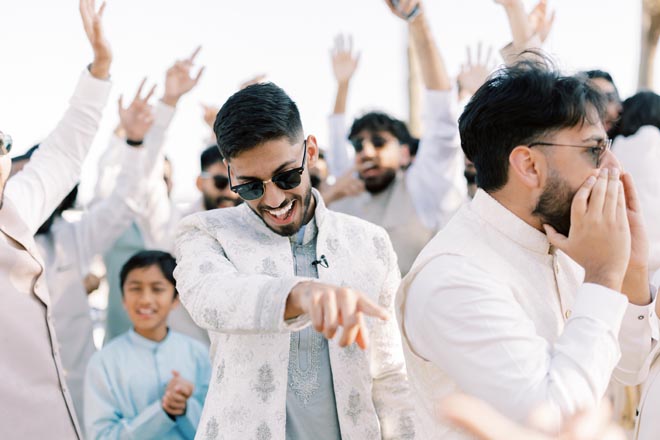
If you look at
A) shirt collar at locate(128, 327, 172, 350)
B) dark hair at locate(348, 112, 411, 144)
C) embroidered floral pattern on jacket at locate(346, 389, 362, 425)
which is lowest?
shirt collar at locate(128, 327, 172, 350)

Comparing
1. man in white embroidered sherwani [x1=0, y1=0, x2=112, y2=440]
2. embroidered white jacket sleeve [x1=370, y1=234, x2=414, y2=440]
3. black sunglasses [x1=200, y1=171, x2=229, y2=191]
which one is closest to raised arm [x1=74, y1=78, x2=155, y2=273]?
black sunglasses [x1=200, y1=171, x2=229, y2=191]

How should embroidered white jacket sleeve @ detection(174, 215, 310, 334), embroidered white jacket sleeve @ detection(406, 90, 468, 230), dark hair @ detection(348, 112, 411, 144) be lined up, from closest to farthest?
embroidered white jacket sleeve @ detection(174, 215, 310, 334), embroidered white jacket sleeve @ detection(406, 90, 468, 230), dark hair @ detection(348, 112, 411, 144)

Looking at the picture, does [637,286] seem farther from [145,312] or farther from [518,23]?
[145,312]

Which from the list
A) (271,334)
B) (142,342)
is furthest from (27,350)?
(142,342)

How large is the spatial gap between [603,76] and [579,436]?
3.31 metres

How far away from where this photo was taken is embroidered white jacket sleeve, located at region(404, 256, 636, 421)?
1767 millimetres

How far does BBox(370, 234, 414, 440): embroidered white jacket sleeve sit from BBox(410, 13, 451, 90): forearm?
2418mm

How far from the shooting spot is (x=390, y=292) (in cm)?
256

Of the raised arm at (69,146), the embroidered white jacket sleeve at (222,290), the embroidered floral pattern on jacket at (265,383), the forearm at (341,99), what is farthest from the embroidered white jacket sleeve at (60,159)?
the forearm at (341,99)

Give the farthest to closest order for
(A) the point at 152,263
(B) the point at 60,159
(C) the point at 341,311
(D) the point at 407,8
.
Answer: (D) the point at 407,8, (A) the point at 152,263, (B) the point at 60,159, (C) the point at 341,311

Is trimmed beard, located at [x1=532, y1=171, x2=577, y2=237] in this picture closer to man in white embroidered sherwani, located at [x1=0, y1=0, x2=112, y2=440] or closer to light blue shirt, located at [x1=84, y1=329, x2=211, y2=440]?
man in white embroidered sherwani, located at [x1=0, y1=0, x2=112, y2=440]

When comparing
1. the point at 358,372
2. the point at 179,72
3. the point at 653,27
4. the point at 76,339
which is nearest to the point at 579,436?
the point at 358,372

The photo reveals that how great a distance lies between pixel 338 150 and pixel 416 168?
147cm

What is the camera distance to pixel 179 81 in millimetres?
5340
